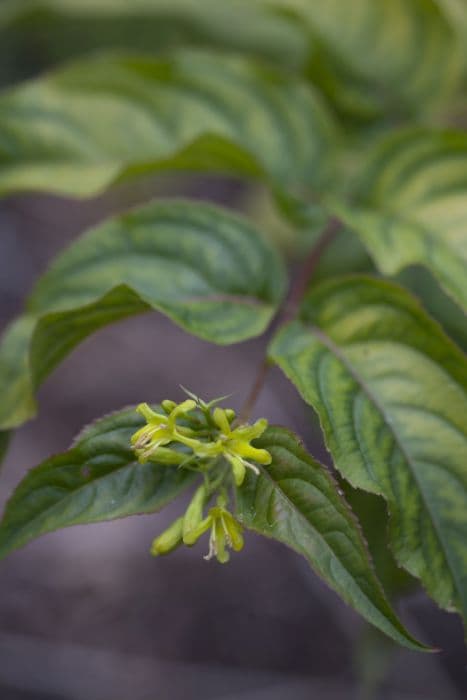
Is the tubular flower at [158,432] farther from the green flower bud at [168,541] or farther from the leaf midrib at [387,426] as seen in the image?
the leaf midrib at [387,426]

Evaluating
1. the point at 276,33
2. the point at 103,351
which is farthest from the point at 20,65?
the point at 276,33

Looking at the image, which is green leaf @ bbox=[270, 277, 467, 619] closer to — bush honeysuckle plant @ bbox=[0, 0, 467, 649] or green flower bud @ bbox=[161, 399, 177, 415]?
→ bush honeysuckle plant @ bbox=[0, 0, 467, 649]

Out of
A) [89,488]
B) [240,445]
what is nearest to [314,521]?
[240,445]

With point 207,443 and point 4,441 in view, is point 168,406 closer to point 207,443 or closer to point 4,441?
point 207,443

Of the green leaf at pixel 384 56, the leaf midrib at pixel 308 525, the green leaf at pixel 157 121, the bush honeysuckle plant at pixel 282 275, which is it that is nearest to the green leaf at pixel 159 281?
the bush honeysuckle plant at pixel 282 275

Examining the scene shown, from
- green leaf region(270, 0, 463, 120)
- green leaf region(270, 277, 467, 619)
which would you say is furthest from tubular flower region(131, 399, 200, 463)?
green leaf region(270, 0, 463, 120)

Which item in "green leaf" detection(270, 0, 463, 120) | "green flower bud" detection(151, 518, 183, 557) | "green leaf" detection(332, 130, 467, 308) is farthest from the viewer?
"green leaf" detection(270, 0, 463, 120)
